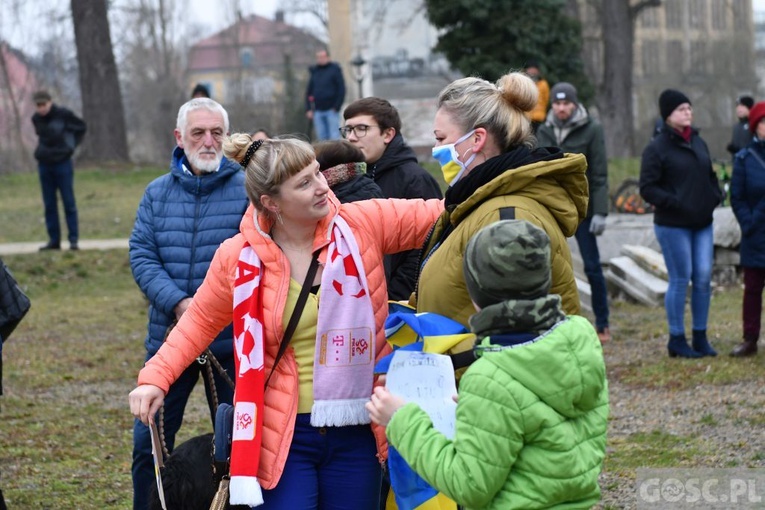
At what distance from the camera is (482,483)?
3.07 metres

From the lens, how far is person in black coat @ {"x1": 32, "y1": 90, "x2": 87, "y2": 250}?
16.3m

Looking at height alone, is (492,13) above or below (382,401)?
above

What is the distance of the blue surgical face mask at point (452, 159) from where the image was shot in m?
3.86

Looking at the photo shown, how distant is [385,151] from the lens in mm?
5773

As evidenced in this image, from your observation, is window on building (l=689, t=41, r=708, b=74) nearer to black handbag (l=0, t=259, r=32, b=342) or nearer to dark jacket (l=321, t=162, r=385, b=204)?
dark jacket (l=321, t=162, r=385, b=204)

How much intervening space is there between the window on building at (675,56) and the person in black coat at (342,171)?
55165 mm

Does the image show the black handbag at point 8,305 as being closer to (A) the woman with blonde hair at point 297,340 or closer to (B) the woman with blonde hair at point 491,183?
(A) the woman with blonde hair at point 297,340

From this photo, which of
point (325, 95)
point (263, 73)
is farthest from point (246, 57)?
point (325, 95)

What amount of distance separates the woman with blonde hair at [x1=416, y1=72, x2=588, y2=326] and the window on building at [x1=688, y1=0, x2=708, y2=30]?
64.6m

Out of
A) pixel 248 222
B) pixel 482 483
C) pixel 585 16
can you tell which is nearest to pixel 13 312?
pixel 248 222

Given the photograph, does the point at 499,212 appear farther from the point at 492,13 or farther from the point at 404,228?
the point at 492,13

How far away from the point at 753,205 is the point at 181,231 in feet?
17.4

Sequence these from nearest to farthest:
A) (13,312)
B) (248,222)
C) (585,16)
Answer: (248,222) < (13,312) < (585,16)

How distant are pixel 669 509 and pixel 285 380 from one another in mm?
2630
